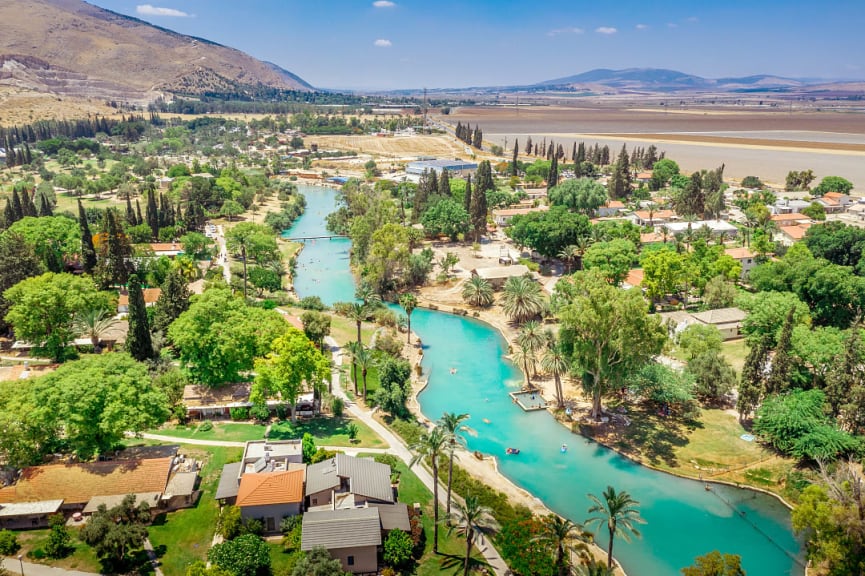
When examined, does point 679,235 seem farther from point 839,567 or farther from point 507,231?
point 839,567

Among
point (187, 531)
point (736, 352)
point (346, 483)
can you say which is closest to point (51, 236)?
point (187, 531)

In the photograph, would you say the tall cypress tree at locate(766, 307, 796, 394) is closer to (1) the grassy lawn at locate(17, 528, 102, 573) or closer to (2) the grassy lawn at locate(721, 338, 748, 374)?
(2) the grassy lawn at locate(721, 338, 748, 374)

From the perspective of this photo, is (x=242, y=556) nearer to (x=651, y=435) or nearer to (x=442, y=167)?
(x=651, y=435)

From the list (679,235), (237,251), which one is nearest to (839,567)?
(679,235)

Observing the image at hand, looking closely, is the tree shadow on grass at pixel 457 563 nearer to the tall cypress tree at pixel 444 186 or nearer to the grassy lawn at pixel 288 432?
the grassy lawn at pixel 288 432

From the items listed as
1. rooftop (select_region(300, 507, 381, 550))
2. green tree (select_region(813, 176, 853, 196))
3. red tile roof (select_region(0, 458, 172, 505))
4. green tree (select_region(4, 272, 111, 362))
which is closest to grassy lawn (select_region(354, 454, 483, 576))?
rooftop (select_region(300, 507, 381, 550))

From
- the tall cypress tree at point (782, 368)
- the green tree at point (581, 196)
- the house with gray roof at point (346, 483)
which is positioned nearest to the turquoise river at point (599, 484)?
the tall cypress tree at point (782, 368)
